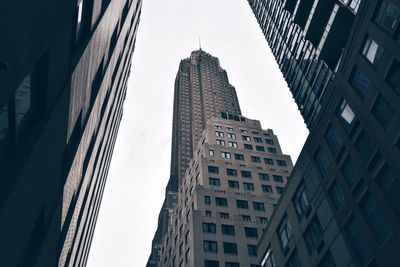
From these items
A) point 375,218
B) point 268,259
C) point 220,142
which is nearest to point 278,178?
point 220,142

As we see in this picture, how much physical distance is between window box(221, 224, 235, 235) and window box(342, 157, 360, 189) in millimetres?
33492

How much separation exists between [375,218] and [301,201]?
917cm

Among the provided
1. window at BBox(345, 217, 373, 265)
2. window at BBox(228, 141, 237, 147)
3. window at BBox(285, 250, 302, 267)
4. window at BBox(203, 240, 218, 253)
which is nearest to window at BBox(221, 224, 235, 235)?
window at BBox(203, 240, 218, 253)

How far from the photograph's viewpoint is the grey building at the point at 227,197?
172 ft

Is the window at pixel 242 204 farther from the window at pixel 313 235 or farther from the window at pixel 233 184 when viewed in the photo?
the window at pixel 313 235

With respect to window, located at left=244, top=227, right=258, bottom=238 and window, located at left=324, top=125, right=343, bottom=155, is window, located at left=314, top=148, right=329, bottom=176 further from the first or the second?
window, located at left=244, top=227, right=258, bottom=238

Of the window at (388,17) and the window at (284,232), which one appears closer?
the window at (388,17)

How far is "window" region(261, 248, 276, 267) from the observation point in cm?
3290

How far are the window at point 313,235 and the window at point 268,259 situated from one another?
6.81 meters

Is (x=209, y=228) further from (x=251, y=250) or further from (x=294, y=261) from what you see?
(x=294, y=261)

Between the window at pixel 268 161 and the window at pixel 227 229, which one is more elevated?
the window at pixel 268 161

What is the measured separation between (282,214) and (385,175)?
13156mm

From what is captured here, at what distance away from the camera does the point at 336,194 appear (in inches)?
956

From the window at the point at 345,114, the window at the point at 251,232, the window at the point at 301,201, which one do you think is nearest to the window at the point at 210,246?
the window at the point at 251,232
